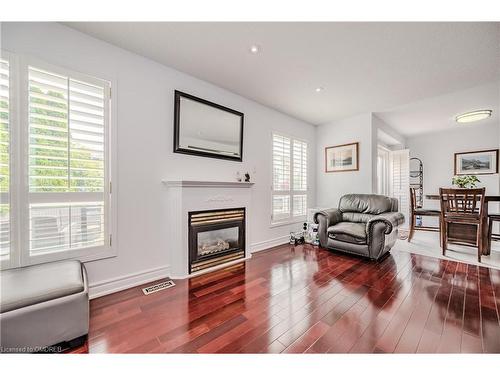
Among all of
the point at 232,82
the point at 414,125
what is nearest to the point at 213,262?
the point at 232,82

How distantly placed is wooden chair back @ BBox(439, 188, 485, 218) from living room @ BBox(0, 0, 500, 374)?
3cm

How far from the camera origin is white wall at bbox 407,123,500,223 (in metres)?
4.62

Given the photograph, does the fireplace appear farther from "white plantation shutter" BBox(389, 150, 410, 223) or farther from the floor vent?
"white plantation shutter" BBox(389, 150, 410, 223)

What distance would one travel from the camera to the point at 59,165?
5.87 ft

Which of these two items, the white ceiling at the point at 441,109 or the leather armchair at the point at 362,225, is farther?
the white ceiling at the point at 441,109

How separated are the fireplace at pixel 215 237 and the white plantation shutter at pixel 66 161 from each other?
0.93 metres

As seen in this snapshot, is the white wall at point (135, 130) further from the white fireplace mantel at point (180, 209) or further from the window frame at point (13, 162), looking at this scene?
the window frame at point (13, 162)

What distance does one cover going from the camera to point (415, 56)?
218cm

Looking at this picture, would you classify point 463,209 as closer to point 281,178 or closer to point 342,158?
point 342,158

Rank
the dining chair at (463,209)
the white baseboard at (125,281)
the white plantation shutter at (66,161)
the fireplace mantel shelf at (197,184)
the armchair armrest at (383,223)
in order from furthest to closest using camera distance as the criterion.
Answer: the dining chair at (463,209) → the armchair armrest at (383,223) → the fireplace mantel shelf at (197,184) → the white baseboard at (125,281) → the white plantation shutter at (66,161)

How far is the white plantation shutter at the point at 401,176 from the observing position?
517cm

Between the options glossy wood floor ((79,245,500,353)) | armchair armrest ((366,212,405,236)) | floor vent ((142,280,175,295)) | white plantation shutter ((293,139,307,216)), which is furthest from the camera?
white plantation shutter ((293,139,307,216))

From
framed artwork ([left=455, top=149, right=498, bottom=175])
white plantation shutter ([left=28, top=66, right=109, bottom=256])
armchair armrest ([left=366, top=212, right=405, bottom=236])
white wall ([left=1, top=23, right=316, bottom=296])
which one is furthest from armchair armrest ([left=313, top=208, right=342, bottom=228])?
framed artwork ([left=455, top=149, right=498, bottom=175])

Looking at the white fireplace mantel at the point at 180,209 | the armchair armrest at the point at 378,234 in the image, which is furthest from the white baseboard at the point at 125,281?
the armchair armrest at the point at 378,234
